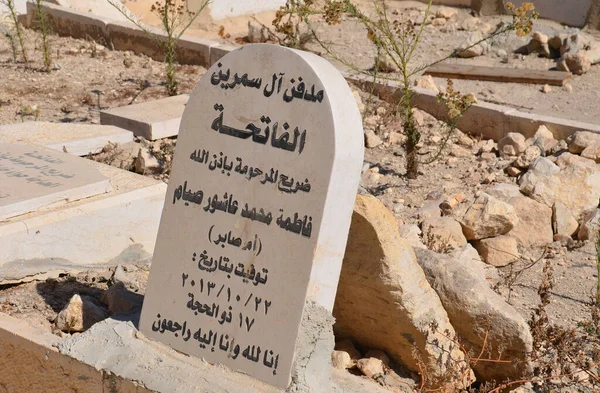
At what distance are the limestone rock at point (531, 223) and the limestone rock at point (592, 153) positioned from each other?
823 mm

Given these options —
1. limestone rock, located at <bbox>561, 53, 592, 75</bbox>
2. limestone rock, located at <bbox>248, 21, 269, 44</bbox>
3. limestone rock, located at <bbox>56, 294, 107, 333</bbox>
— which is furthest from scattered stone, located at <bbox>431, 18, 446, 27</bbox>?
limestone rock, located at <bbox>56, 294, 107, 333</bbox>

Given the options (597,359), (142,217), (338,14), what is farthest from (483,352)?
(338,14)

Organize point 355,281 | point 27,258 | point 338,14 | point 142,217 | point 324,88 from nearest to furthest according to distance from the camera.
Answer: point 324,88 → point 355,281 → point 27,258 → point 142,217 → point 338,14

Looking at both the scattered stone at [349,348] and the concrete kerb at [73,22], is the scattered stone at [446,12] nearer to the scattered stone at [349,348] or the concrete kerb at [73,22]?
the concrete kerb at [73,22]

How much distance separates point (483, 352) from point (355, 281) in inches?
25.0

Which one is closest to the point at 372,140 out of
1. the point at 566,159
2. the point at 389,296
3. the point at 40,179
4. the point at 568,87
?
the point at 566,159

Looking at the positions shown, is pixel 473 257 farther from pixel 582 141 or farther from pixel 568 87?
pixel 568 87

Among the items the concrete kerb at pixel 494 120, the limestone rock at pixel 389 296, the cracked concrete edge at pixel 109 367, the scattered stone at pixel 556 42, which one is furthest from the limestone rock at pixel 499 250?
the scattered stone at pixel 556 42

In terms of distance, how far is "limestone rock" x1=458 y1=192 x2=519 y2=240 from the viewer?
16.9ft

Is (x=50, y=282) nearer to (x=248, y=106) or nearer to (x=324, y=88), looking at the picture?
(x=248, y=106)

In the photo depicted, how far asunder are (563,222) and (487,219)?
585mm

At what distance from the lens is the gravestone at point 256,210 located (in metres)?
2.95

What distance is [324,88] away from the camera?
9.52 ft

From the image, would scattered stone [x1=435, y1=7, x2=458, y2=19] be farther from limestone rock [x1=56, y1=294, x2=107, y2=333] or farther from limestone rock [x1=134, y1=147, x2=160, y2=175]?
limestone rock [x1=56, y1=294, x2=107, y2=333]
